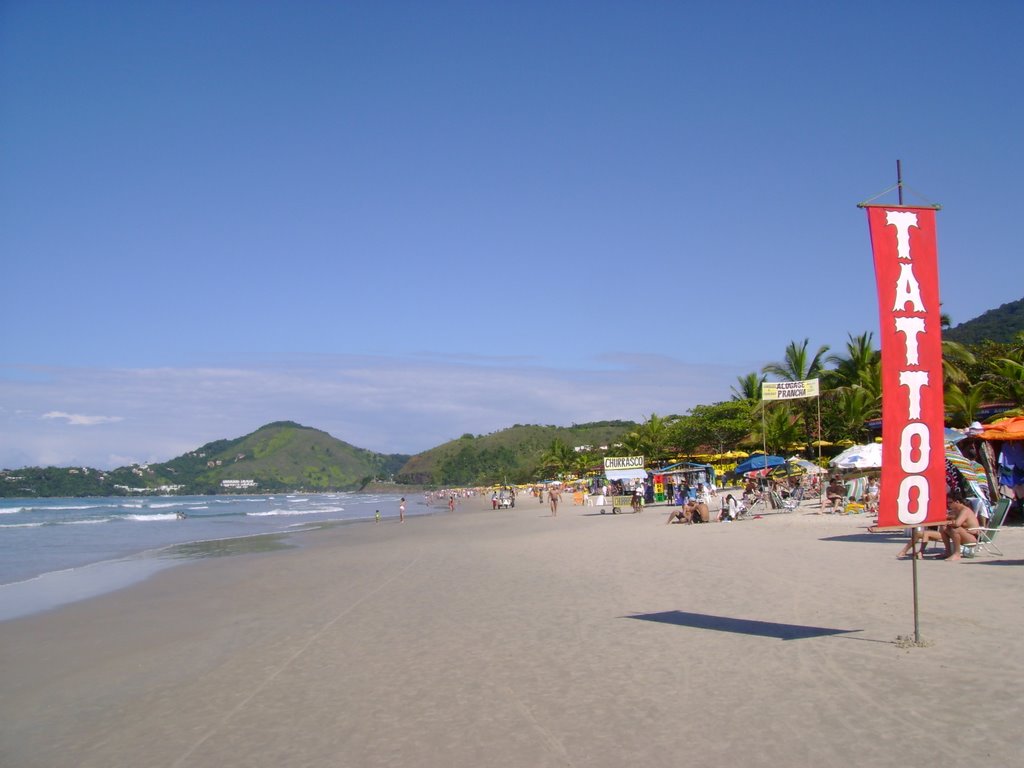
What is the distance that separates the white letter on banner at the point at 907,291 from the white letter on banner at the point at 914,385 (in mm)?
521

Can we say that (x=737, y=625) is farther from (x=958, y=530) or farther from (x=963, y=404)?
(x=963, y=404)

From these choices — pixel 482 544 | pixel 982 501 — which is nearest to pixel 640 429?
pixel 482 544

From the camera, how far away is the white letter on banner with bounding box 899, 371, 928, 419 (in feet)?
21.1

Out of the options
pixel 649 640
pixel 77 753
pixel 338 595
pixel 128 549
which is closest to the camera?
pixel 77 753

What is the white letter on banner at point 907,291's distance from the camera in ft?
21.0

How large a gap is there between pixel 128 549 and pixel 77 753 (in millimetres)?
23336

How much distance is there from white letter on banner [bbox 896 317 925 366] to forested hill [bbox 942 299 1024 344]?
8124 cm

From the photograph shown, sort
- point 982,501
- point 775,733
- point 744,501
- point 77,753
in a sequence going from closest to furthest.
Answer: point 775,733 → point 77,753 → point 982,501 → point 744,501

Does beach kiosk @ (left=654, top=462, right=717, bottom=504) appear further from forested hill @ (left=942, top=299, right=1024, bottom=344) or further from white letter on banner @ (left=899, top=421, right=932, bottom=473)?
forested hill @ (left=942, top=299, right=1024, bottom=344)

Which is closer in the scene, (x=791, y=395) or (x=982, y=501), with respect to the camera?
(x=982, y=501)

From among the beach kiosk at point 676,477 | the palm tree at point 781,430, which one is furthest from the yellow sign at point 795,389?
the palm tree at point 781,430

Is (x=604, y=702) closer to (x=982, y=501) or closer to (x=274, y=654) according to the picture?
(x=274, y=654)

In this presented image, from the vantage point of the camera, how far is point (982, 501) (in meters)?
13.5

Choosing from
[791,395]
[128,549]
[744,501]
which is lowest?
[128,549]
